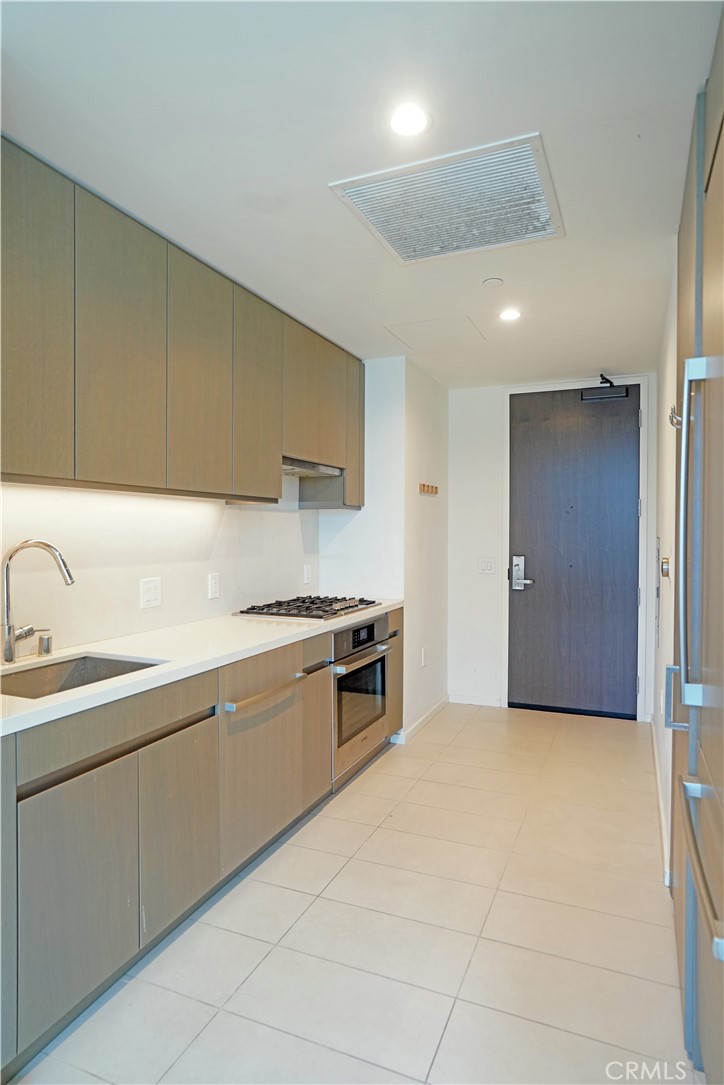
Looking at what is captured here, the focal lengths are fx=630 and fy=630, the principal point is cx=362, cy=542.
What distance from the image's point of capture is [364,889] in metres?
2.30

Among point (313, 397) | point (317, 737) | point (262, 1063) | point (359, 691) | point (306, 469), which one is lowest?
point (262, 1063)

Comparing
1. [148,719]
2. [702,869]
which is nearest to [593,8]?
[702,869]

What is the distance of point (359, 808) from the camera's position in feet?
9.74

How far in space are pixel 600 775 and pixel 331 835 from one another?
5.17 ft

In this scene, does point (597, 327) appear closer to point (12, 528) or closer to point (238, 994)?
point (12, 528)

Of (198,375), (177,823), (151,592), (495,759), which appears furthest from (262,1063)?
(495,759)

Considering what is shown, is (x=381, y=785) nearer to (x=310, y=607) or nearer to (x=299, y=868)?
(x=299, y=868)

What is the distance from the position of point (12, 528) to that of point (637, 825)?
2.81 metres

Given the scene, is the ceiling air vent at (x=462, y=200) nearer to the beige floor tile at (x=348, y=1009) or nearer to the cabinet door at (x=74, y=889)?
the cabinet door at (x=74, y=889)

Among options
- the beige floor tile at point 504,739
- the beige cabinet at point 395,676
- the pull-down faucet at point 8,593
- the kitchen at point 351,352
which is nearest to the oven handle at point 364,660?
the beige cabinet at point 395,676

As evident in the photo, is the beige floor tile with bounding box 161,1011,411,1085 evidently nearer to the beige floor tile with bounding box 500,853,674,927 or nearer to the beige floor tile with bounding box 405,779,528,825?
the beige floor tile with bounding box 500,853,674,927

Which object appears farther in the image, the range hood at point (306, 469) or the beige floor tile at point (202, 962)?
Answer: the range hood at point (306, 469)

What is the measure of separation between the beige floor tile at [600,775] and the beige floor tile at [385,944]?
4.79ft

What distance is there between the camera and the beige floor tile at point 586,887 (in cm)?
219
